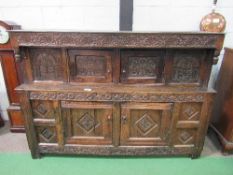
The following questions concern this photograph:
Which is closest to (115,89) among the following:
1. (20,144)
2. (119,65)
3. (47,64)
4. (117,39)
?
(119,65)

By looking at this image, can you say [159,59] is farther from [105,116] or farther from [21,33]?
[21,33]

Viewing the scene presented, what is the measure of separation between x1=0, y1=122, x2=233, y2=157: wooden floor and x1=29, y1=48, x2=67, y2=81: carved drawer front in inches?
38.1

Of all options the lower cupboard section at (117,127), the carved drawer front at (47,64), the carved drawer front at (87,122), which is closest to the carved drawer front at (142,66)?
the lower cupboard section at (117,127)

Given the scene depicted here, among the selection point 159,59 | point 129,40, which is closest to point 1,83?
point 129,40

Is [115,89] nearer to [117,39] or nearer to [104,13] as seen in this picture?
[117,39]

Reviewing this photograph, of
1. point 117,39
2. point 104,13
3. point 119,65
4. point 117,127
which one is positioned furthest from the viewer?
point 104,13

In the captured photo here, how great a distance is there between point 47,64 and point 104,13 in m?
0.89

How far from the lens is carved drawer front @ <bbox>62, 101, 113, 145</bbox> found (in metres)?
1.68

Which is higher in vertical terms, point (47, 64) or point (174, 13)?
point (174, 13)

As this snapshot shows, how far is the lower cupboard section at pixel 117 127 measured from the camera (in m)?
1.69

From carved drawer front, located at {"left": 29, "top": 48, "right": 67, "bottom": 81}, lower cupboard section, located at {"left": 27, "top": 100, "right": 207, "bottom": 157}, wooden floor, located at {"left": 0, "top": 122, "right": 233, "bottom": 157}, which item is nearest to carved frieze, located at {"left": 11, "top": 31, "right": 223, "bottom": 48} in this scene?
carved drawer front, located at {"left": 29, "top": 48, "right": 67, "bottom": 81}

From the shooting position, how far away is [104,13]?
6.55 ft

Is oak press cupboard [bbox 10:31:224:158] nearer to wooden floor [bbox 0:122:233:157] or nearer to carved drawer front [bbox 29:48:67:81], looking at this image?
carved drawer front [bbox 29:48:67:81]

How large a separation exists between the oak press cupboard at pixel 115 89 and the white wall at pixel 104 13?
621 millimetres
